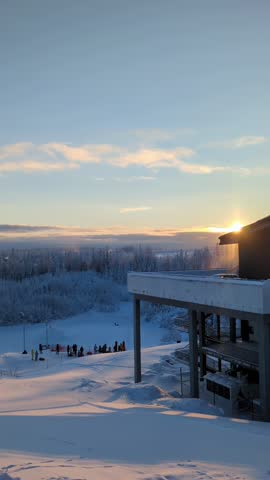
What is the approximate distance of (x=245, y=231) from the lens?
55.5ft

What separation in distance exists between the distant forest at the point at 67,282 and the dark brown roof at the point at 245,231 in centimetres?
5141

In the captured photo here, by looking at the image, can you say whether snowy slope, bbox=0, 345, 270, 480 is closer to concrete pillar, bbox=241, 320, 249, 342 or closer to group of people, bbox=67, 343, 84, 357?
concrete pillar, bbox=241, 320, 249, 342

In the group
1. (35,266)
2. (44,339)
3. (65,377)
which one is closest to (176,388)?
(65,377)

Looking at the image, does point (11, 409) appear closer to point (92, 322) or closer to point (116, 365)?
point (116, 365)

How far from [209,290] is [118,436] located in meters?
6.65

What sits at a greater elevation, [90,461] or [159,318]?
[90,461]

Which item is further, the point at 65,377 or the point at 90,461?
the point at 65,377

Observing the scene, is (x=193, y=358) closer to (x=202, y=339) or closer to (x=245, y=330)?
(x=202, y=339)

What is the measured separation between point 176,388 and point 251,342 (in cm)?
355

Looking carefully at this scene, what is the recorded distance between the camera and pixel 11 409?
40.6 feet

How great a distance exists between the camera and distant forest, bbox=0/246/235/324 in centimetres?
7975

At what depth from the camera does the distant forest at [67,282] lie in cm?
7975

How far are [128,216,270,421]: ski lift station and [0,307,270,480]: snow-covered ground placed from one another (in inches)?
44.2

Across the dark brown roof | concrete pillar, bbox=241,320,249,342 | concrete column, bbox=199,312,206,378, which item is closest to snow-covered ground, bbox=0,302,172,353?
concrete column, bbox=199,312,206,378
